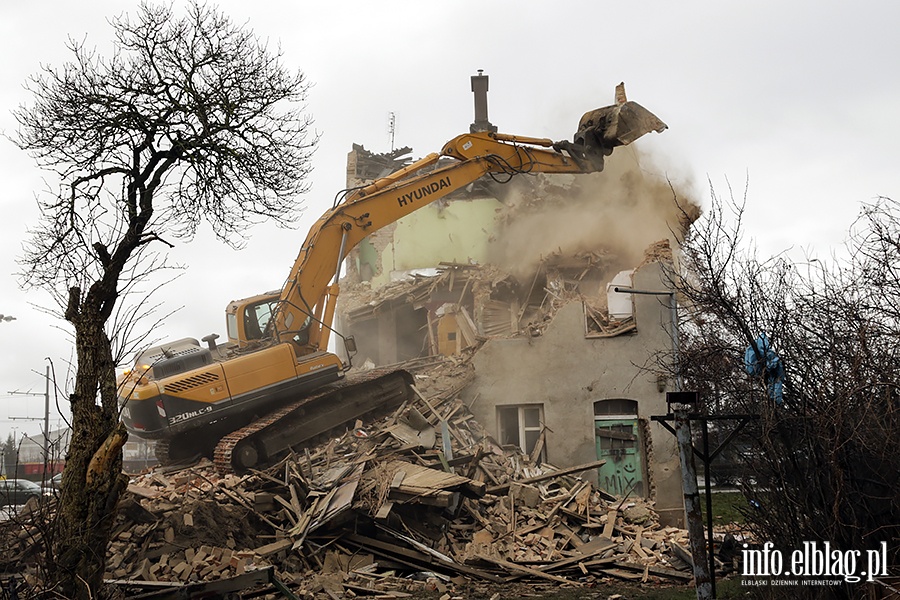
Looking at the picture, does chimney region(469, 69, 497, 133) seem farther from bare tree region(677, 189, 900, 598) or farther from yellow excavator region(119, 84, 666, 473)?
bare tree region(677, 189, 900, 598)

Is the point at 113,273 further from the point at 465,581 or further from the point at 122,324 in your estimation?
the point at 465,581

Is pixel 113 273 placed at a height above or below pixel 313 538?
above

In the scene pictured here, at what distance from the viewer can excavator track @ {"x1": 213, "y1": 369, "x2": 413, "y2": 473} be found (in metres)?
16.5

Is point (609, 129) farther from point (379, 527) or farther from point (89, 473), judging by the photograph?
point (89, 473)

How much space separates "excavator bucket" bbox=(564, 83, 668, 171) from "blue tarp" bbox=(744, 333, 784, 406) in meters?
8.61

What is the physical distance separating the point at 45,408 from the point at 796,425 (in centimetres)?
4176

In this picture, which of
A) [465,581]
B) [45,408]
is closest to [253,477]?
[465,581]

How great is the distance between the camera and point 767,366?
8.77 m

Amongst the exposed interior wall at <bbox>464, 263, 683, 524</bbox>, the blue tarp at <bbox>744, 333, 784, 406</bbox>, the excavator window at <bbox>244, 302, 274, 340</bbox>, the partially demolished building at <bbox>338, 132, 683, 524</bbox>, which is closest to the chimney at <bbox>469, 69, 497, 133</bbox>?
the partially demolished building at <bbox>338, 132, 683, 524</bbox>

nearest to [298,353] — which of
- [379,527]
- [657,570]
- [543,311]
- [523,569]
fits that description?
[379,527]

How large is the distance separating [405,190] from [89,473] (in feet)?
36.4

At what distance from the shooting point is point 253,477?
15492mm

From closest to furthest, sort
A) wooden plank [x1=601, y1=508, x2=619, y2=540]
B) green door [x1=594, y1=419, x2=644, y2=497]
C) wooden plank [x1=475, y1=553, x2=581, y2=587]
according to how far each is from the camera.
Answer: wooden plank [x1=475, y1=553, x2=581, y2=587], wooden plank [x1=601, y1=508, x2=619, y2=540], green door [x1=594, y1=419, x2=644, y2=497]

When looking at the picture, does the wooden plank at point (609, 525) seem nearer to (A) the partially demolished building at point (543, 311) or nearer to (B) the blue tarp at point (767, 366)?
(A) the partially demolished building at point (543, 311)
